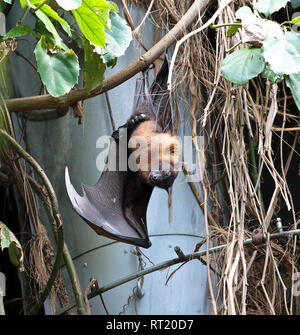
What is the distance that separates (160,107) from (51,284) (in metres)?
0.63

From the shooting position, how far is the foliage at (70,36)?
1249mm

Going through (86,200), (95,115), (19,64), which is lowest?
(86,200)

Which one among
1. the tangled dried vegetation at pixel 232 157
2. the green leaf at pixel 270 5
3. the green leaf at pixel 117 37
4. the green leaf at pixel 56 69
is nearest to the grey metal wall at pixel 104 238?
the tangled dried vegetation at pixel 232 157

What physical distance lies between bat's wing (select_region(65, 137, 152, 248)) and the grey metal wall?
0.46ft

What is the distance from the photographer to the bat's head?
1.65m

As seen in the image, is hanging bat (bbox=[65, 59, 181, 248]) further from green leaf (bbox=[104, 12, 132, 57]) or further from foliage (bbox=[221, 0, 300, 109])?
foliage (bbox=[221, 0, 300, 109])

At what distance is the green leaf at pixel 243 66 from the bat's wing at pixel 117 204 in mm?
515

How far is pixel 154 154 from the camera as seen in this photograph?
170 cm

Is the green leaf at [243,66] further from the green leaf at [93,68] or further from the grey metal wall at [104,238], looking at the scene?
the grey metal wall at [104,238]

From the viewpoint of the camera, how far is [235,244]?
150 cm

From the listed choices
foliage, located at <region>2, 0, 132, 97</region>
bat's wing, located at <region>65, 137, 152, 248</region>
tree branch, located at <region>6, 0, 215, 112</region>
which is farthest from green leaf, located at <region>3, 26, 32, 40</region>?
bat's wing, located at <region>65, 137, 152, 248</region>
